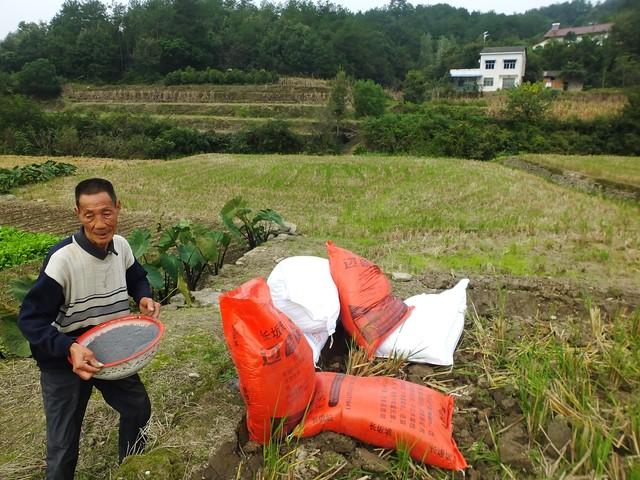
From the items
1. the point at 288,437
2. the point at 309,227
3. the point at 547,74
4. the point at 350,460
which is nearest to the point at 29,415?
the point at 288,437

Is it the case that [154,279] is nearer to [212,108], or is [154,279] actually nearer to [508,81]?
[212,108]

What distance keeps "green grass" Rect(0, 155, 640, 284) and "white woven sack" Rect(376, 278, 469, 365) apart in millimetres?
1677

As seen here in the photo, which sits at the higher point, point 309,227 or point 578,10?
point 578,10

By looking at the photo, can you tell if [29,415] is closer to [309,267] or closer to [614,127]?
[309,267]

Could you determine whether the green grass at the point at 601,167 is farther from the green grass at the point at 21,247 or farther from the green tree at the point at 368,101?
the green tree at the point at 368,101

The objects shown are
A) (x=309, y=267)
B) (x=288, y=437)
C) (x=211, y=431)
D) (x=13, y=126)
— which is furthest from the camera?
(x=13, y=126)

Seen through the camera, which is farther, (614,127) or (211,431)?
(614,127)

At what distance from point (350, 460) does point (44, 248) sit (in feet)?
17.8

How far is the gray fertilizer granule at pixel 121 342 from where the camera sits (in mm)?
1792

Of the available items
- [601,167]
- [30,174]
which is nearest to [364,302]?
[30,174]

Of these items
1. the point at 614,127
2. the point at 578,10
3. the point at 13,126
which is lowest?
the point at 614,127

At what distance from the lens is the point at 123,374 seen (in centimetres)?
175

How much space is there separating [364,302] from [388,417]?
996mm

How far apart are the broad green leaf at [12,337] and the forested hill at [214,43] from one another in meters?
41.7
